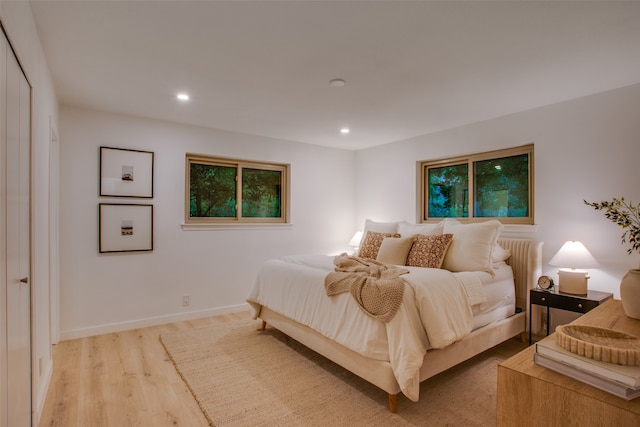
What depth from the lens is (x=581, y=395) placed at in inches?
39.3

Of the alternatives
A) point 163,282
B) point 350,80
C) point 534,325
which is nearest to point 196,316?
point 163,282

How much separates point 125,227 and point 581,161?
14.7 ft

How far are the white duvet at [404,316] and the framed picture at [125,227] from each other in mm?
1814

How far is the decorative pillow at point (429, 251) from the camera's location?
299cm

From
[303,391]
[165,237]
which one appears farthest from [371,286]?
[165,237]

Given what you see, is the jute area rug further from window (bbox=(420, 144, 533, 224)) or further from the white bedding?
window (bbox=(420, 144, 533, 224))

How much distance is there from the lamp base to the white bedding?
403 mm

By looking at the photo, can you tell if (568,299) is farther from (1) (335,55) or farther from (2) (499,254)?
(1) (335,55)

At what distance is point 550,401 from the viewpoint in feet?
3.44

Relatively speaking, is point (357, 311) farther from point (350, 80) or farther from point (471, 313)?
point (350, 80)

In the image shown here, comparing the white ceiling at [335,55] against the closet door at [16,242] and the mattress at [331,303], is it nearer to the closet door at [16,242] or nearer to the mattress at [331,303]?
the closet door at [16,242]

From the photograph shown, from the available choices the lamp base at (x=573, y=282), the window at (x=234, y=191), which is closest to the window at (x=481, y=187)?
the lamp base at (x=573, y=282)

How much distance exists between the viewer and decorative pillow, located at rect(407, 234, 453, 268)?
9.80 ft

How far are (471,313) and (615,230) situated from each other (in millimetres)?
1492
